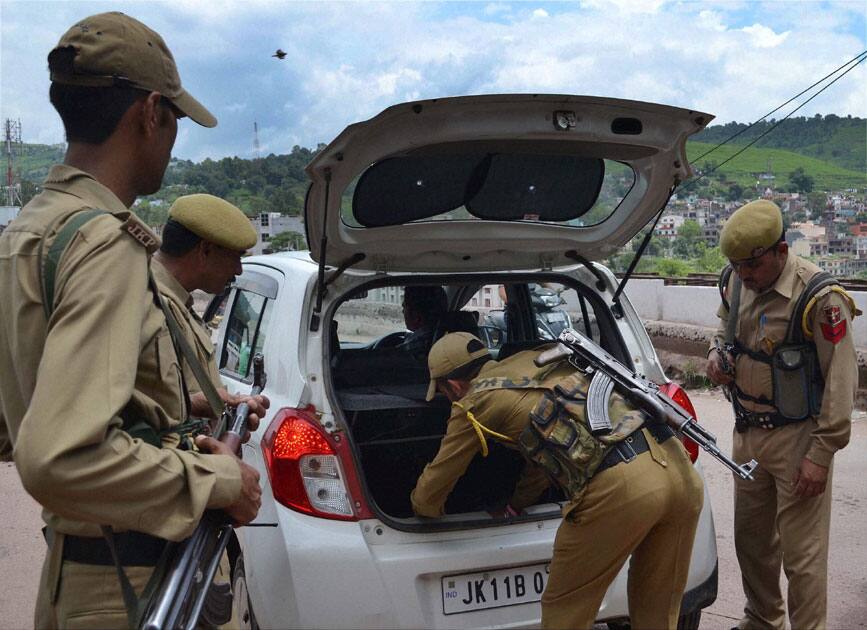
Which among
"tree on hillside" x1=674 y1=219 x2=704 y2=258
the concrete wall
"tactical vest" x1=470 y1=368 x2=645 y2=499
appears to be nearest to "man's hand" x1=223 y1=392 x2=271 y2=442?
"tactical vest" x1=470 y1=368 x2=645 y2=499

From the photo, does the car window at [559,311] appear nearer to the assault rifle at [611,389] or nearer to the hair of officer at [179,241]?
the assault rifle at [611,389]

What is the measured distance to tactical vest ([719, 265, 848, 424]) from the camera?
345 centimetres

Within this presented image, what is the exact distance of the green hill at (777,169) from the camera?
1560 inches

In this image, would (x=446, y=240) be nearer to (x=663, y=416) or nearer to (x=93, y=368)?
(x=663, y=416)

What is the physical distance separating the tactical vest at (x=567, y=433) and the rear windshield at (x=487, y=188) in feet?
2.84

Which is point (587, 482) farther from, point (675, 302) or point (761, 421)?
point (675, 302)

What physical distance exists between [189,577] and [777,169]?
176 ft

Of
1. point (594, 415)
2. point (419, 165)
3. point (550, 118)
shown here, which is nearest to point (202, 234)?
point (419, 165)

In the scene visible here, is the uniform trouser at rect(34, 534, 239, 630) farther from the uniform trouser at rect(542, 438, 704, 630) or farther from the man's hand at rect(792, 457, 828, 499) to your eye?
the man's hand at rect(792, 457, 828, 499)

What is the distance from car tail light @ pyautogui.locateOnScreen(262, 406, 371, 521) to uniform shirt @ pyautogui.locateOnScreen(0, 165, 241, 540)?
1263 mm

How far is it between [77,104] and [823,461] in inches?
116

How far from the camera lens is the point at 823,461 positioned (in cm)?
336

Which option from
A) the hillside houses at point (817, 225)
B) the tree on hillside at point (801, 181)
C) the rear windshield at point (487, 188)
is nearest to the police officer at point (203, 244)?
the rear windshield at point (487, 188)

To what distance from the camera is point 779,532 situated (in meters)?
3.59
